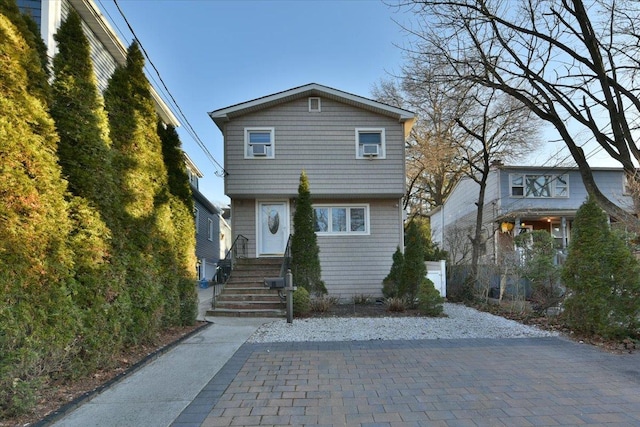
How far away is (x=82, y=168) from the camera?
4398 mm

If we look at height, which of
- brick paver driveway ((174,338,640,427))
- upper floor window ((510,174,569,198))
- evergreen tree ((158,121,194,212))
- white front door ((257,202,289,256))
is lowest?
brick paver driveway ((174,338,640,427))

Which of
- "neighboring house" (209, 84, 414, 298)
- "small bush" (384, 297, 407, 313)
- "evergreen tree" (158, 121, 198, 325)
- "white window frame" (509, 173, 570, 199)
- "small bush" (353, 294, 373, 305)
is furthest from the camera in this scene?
"white window frame" (509, 173, 570, 199)

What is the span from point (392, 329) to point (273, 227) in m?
5.63

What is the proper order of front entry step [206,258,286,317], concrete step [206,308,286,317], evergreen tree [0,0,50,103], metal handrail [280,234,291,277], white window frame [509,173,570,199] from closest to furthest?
evergreen tree [0,0,50,103] → concrete step [206,308,286,317] → front entry step [206,258,286,317] → metal handrail [280,234,291,277] → white window frame [509,173,570,199]

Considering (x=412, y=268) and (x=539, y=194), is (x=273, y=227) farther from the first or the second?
(x=539, y=194)

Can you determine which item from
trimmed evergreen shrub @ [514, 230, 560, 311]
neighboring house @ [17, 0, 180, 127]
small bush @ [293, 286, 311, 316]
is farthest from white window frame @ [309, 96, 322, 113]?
trimmed evergreen shrub @ [514, 230, 560, 311]

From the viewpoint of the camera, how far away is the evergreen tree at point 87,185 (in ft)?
13.8

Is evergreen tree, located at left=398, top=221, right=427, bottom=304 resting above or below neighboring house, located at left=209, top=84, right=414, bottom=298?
below

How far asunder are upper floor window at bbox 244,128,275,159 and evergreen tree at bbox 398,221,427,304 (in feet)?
15.9

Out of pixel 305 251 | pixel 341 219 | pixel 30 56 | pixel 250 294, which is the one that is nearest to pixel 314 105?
pixel 341 219

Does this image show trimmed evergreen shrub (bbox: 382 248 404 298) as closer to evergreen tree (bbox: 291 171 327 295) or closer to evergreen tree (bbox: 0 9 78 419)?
evergreen tree (bbox: 291 171 327 295)

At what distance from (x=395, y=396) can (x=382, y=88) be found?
19607 mm

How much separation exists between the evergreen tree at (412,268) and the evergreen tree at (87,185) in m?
6.64

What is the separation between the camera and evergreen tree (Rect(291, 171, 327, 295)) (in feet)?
30.5
